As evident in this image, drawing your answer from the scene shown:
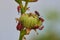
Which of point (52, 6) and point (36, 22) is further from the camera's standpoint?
point (52, 6)

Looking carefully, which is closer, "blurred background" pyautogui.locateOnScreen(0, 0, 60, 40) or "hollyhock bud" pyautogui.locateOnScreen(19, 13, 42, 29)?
"hollyhock bud" pyautogui.locateOnScreen(19, 13, 42, 29)

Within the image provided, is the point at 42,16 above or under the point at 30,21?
above

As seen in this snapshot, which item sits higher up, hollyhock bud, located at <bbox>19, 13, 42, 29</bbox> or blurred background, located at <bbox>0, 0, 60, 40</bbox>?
blurred background, located at <bbox>0, 0, 60, 40</bbox>

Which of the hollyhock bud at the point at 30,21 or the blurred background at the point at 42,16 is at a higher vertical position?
the blurred background at the point at 42,16

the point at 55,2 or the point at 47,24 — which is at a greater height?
the point at 55,2

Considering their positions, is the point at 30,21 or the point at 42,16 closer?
the point at 30,21

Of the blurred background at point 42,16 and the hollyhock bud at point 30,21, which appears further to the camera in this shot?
the blurred background at point 42,16

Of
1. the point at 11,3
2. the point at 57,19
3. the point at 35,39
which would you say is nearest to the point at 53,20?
the point at 57,19

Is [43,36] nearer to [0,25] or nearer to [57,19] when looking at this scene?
[57,19]
